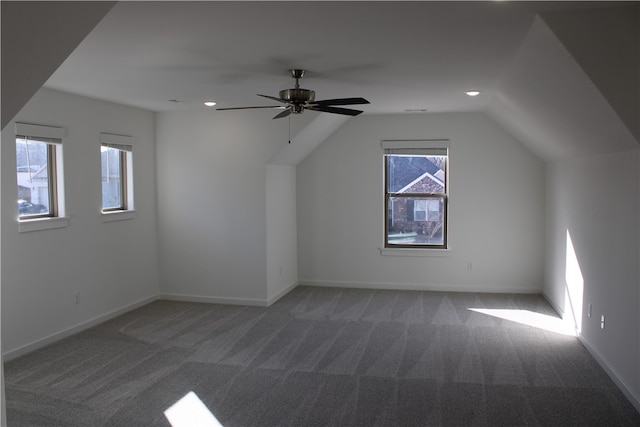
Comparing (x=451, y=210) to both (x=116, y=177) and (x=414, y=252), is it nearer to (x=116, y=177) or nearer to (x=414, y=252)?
(x=414, y=252)

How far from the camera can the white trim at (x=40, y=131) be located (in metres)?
4.34

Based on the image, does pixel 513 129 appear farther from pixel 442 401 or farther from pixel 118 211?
pixel 118 211

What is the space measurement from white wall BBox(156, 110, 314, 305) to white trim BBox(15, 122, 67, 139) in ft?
5.34

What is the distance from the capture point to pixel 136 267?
6004 millimetres

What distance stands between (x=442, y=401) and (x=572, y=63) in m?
2.29

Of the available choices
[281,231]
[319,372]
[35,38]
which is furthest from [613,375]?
[35,38]

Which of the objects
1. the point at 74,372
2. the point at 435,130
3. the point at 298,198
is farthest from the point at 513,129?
the point at 74,372

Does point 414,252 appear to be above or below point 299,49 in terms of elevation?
below

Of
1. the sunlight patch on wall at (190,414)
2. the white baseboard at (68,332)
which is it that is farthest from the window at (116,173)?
the sunlight patch on wall at (190,414)

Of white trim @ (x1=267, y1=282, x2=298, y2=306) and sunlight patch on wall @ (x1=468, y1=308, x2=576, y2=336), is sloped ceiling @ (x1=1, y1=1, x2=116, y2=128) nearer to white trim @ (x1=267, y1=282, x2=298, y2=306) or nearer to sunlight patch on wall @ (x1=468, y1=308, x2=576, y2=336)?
white trim @ (x1=267, y1=282, x2=298, y2=306)

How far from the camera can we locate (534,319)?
214 inches

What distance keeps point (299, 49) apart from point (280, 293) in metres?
3.74

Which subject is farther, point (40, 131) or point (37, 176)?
point (37, 176)

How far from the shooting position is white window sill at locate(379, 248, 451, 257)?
6.77 m
